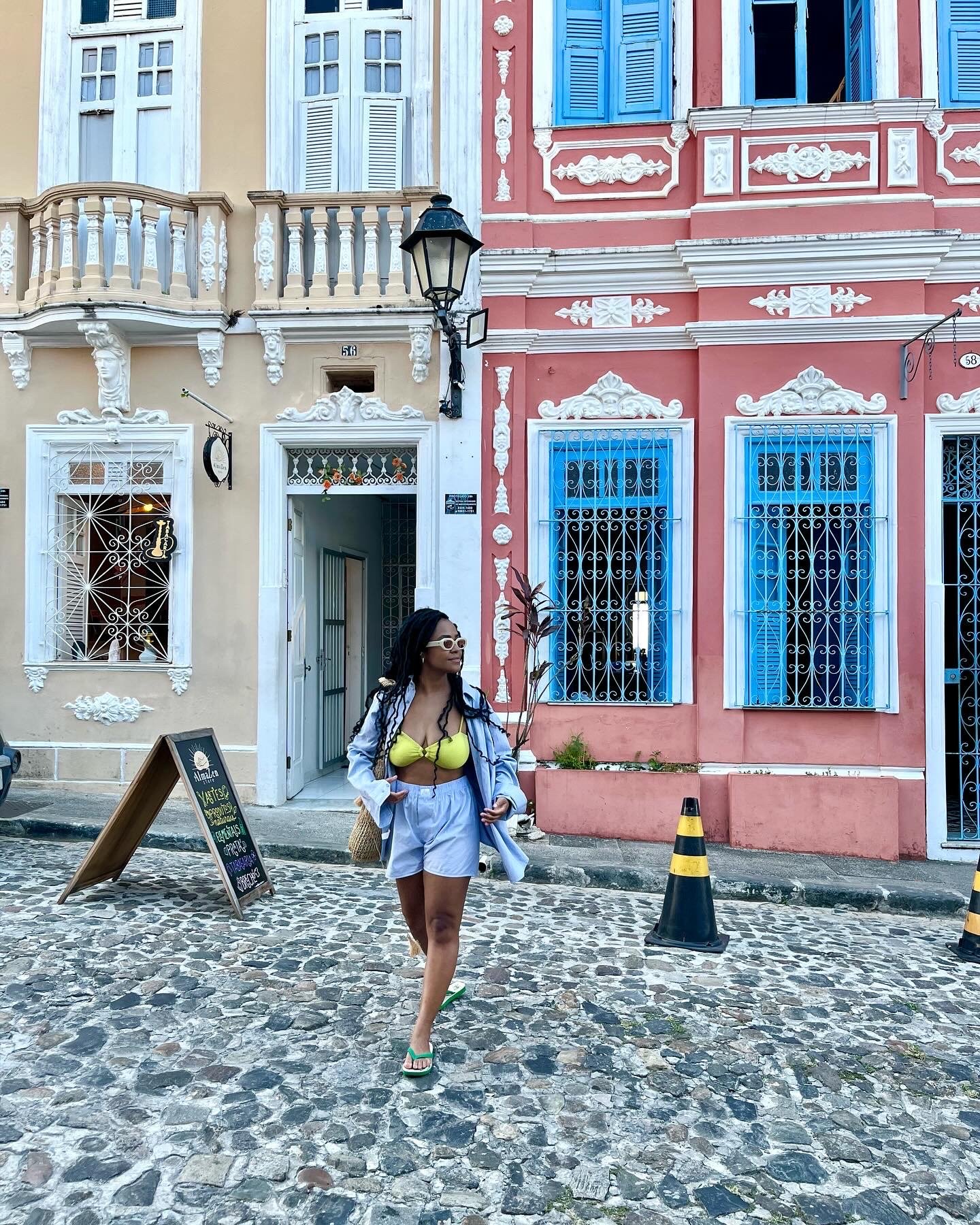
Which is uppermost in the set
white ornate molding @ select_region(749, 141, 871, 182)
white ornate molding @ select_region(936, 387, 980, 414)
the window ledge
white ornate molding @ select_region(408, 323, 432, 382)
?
the window ledge

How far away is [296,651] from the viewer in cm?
859

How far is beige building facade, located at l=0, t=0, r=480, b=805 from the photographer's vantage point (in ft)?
26.3

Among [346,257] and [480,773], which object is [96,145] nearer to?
[346,257]

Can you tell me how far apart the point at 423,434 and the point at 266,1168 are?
20.0 feet

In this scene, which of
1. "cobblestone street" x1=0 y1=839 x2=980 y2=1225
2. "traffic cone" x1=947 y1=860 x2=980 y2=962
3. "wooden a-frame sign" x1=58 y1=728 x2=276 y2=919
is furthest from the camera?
"wooden a-frame sign" x1=58 y1=728 x2=276 y2=919

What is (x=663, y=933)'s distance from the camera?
17.0ft

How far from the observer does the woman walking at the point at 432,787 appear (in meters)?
3.55

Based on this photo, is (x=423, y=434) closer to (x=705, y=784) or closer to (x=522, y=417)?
(x=522, y=417)

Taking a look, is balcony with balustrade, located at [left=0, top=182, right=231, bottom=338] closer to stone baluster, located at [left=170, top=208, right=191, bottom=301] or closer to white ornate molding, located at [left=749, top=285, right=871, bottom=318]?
stone baluster, located at [left=170, top=208, right=191, bottom=301]

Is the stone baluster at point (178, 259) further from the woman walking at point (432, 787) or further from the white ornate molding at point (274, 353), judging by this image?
the woman walking at point (432, 787)

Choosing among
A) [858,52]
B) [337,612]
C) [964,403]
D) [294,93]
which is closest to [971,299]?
[964,403]

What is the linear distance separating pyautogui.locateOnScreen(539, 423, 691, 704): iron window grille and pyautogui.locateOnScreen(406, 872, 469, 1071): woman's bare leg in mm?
4263

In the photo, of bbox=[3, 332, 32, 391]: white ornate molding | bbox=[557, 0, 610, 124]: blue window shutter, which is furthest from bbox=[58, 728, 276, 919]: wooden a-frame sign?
bbox=[557, 0, 610, 124]: blue window shutter

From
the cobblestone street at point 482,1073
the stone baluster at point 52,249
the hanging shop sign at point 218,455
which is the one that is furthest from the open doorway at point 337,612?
the cobblestone street at point 482,1073
